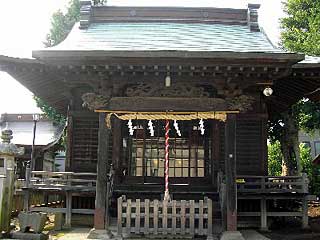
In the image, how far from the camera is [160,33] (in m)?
13.8

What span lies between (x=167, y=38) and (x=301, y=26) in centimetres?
1005

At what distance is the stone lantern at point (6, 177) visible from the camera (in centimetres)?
937

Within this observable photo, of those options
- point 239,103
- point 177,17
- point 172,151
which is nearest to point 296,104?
point 177,17

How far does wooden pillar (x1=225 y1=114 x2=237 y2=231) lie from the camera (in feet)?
31.8

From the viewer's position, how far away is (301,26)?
19.6 meters

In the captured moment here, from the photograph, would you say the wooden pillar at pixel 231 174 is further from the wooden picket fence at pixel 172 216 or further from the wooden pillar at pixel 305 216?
the wooden pillar at pixel 305 216

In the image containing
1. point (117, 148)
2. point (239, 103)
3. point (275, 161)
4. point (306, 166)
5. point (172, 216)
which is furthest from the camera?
point (275, 161)

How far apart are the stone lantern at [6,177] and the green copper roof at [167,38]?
309 cm

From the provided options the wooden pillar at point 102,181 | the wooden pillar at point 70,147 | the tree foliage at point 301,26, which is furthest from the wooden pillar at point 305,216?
the wooden pillar at point 70,147

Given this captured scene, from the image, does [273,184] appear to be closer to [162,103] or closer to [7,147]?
[162,103]

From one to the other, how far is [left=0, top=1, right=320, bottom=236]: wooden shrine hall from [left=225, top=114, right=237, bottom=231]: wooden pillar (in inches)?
1.0

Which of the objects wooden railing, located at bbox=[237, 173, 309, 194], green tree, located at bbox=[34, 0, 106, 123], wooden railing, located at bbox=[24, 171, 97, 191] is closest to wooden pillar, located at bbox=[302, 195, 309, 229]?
wooden railing, located at bbox=[237, 173, 309, 194]

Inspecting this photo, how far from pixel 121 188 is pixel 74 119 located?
10.5ft

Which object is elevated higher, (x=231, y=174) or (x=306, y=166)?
(x=306, y=166)
